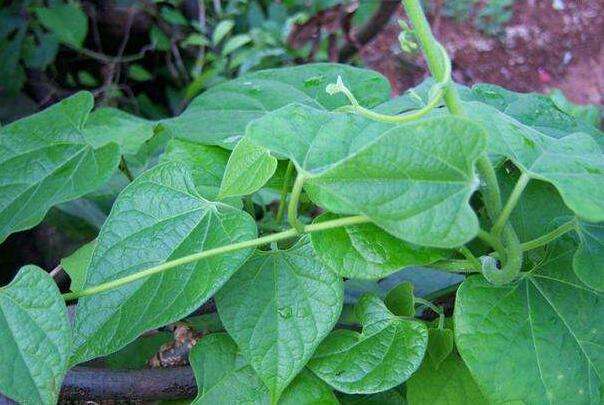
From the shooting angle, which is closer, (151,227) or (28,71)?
(151,227)

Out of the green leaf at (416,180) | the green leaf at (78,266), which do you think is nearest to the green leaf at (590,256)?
the green leaf at (416,180)

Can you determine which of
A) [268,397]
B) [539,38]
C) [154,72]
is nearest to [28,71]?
[154,72]

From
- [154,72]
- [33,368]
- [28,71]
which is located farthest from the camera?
[154,72]

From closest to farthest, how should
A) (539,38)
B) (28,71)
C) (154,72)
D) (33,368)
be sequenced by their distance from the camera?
(33,368)
(28,71)
(154,72)
(539,38)

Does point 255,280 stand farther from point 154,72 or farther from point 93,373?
point 154,72

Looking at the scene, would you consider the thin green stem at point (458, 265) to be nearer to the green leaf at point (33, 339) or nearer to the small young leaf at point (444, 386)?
the small young leaf at point (444, 386)

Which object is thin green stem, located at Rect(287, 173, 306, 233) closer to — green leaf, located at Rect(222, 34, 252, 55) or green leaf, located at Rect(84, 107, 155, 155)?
green leaf, located at Rect(84, 107, 155, 155)

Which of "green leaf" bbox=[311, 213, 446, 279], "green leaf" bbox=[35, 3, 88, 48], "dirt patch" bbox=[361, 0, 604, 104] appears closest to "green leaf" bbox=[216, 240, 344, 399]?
"green leaf" bbox=[311, 213, 446, 279]
